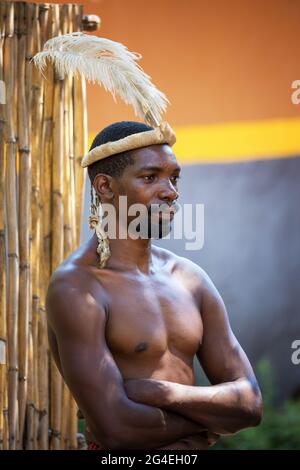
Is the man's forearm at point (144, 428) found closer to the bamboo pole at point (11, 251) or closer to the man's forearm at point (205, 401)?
the man's forearm at point (205, 401)

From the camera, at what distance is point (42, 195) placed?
509 cm

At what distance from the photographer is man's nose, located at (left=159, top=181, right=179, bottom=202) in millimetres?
3771

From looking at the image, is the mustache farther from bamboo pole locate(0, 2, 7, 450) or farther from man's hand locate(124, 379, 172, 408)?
bamboo pole locate(0, 2, 7, 450)

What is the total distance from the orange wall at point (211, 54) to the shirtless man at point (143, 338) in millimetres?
2611

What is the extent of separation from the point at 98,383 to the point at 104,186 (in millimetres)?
796

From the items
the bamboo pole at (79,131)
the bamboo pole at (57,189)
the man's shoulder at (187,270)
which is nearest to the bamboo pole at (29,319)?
the bamboo pole at (57,189)

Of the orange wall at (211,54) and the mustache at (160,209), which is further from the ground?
the orange wall at (211,54)

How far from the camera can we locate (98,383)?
3.55 meters

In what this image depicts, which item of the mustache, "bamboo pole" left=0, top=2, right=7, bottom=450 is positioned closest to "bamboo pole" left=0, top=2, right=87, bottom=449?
"bamboo pole" left=0, top=2, right=7, bottom=450

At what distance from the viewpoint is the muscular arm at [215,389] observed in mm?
3633

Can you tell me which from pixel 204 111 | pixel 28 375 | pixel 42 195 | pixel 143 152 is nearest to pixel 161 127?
pixel 143 152

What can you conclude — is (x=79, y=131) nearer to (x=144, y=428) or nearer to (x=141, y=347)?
(x=141, y=347)
